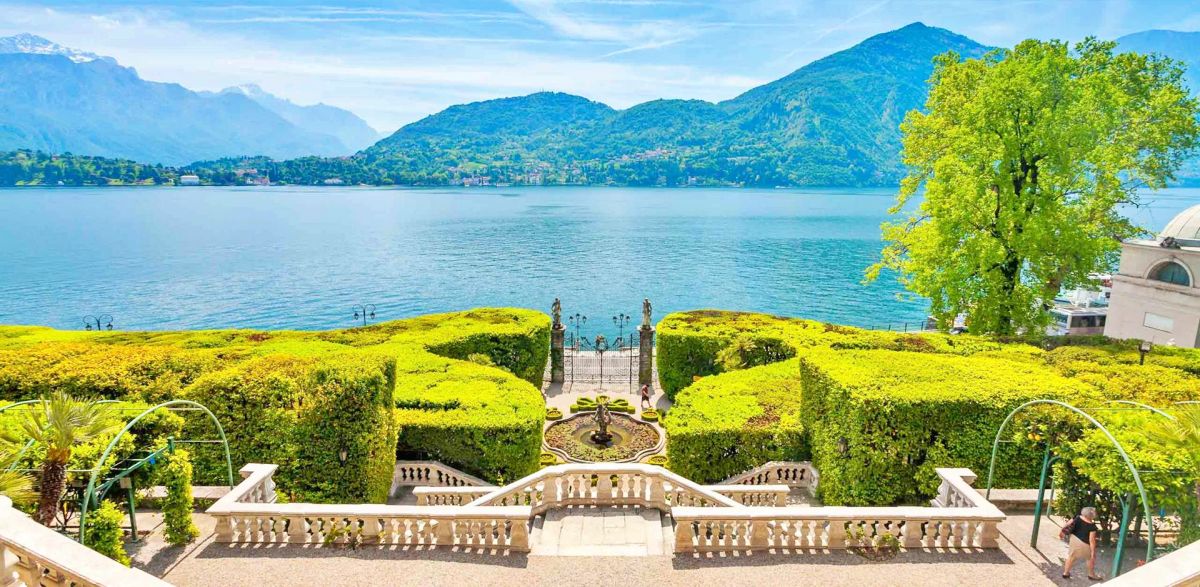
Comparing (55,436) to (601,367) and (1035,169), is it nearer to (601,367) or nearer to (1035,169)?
(601,367)

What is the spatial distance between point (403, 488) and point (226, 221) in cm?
17302

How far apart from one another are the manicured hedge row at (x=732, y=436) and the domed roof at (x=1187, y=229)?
24.9 metres

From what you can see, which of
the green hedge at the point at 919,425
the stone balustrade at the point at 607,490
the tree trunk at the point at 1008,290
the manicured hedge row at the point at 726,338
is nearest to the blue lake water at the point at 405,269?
the tree trunk at the point at 1008,290

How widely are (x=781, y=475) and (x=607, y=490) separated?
656 cm

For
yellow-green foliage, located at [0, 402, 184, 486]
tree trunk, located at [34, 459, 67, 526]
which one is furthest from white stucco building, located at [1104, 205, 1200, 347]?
tree trunk, located at [34, 459, 67, 526]

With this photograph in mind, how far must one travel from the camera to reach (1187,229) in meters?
30.6

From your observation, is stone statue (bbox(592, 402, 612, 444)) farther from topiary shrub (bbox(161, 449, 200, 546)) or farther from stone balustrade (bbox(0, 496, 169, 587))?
stone balustrade (bbox(0, 496, 169, 587))

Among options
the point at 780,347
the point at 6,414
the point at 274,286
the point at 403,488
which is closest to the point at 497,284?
the point at 274,286

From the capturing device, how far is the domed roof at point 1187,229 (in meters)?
30.0

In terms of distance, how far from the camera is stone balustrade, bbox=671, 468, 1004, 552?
11648 millimetres

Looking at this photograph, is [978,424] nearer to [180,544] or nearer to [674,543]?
[674,543]

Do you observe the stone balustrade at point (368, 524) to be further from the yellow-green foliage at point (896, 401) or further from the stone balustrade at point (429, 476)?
the yellow-green foliage at point (896, 401)

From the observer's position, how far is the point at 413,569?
1102 cm

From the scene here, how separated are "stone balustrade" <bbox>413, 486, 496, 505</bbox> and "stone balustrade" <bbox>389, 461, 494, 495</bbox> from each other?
5.54 feet
